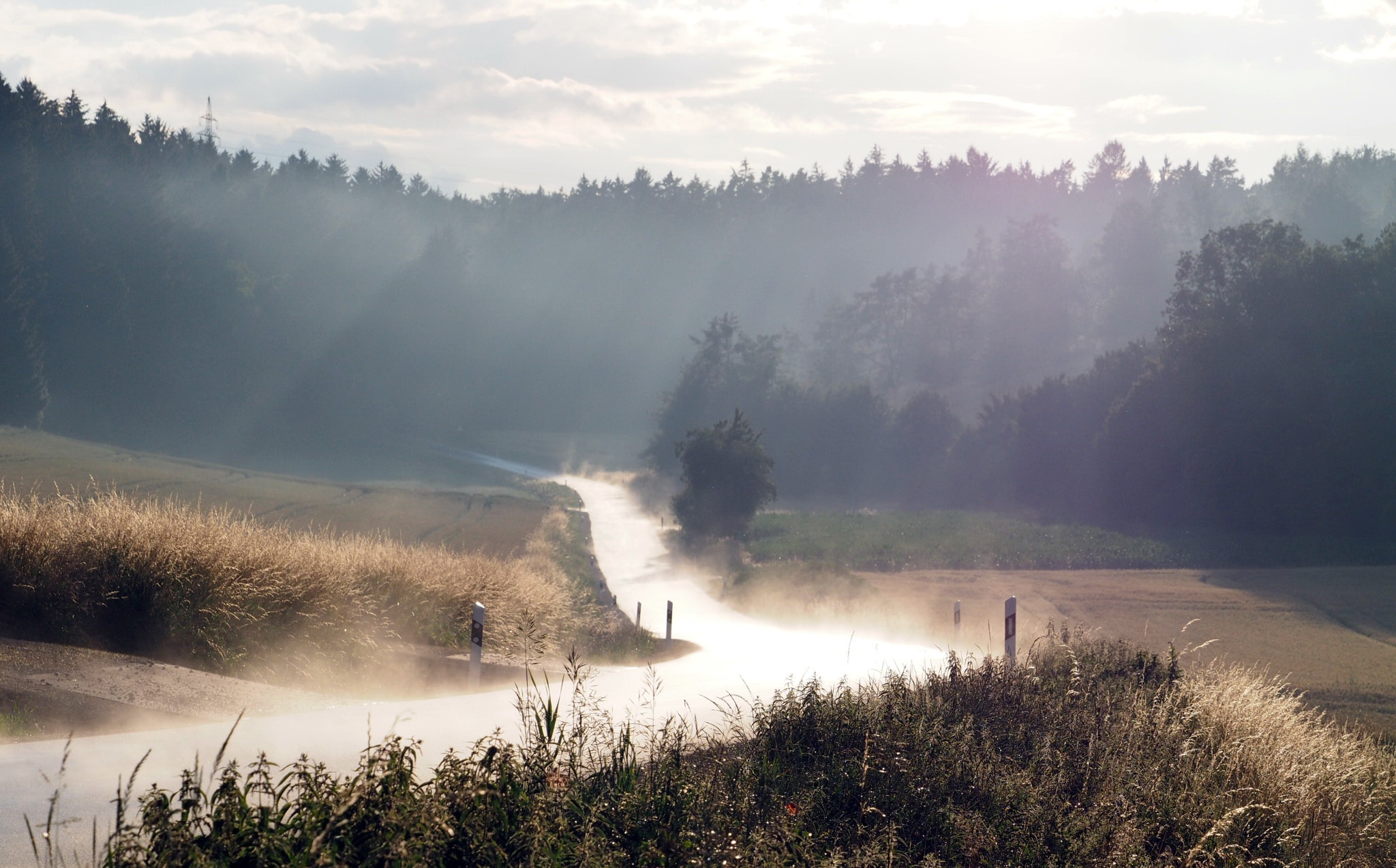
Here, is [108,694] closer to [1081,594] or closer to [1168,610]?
[1168,610]

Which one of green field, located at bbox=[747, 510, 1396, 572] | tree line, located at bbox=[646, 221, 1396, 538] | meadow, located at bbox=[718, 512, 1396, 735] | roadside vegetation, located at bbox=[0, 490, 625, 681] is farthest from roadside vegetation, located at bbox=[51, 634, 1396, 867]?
tree line, located at bbox=[646, 221, 1396, 538]

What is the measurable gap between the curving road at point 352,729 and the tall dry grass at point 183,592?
133 centimetres

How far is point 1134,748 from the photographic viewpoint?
358 inches

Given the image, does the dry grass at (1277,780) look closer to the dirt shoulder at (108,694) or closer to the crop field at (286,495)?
the dirt shoulder at (108,694)

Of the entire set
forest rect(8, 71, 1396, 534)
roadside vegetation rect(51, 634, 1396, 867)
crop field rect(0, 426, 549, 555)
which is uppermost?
forest rect(8, 71, 1396, 534)

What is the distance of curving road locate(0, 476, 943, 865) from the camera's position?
7105 mm

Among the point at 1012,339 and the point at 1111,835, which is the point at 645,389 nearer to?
the point at 1012,339

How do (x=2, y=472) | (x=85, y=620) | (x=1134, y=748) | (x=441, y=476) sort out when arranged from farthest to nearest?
(x=441, y=476)
(x=2, y=472)
(x=85, y=620)
(x=1134, y=748)

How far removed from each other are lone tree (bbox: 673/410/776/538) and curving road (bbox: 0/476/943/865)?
105 ft

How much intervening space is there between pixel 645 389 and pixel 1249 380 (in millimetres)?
85686

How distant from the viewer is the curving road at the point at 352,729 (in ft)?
23.3

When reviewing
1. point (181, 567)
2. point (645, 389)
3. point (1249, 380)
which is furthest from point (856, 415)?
point (181, 567)

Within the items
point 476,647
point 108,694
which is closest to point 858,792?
point 108,694

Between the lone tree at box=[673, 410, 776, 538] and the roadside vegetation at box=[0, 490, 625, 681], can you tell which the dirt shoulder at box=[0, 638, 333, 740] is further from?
the lone tree at box=[673, 410, 776, 538]
